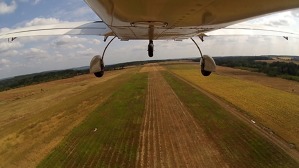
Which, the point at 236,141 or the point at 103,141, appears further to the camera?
the point at 103,141

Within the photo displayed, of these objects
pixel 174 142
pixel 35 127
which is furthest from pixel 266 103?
pixel 35 127

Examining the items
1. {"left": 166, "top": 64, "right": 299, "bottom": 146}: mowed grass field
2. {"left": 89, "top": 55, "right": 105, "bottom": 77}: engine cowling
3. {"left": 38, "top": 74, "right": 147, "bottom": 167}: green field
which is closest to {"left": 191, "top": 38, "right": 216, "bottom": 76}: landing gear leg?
{"left": 89, "top": 55, "right": 105, "bottom": 77}: engine cowling

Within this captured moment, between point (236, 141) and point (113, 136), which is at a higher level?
point (113, 136)

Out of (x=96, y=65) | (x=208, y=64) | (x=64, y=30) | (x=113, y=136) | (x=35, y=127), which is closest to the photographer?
(x=208, y=64)

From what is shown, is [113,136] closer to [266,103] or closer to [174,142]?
[174,142]

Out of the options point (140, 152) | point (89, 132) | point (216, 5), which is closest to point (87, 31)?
point (216, 5)

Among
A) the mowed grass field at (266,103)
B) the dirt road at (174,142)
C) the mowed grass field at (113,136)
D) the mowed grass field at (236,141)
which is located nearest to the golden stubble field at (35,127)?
the mowed grass field at (113,136)
